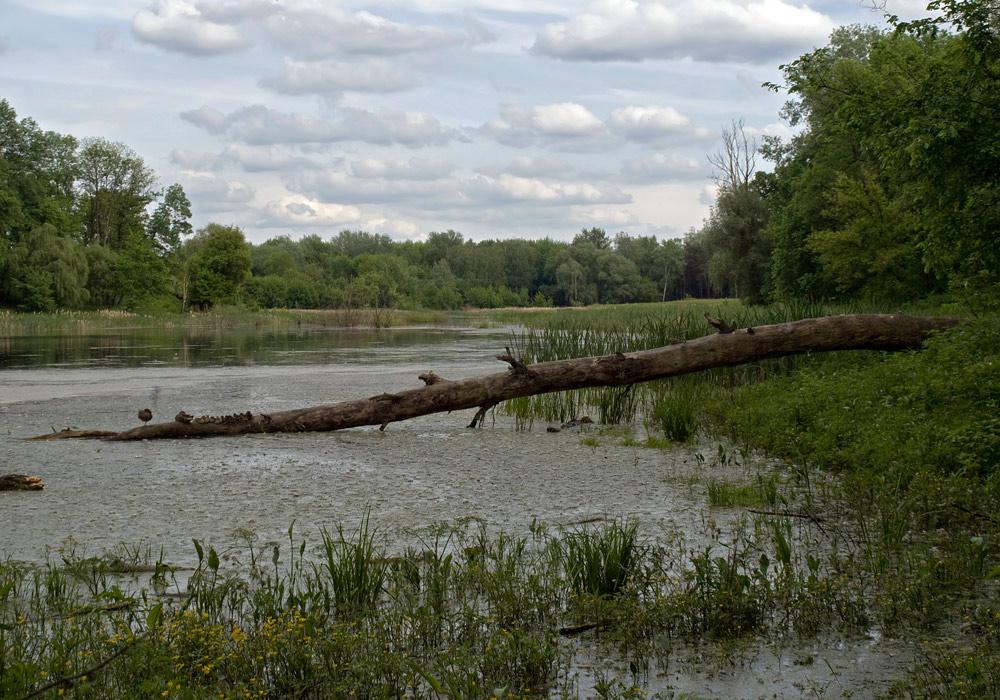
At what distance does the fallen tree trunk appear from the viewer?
8.71 meters

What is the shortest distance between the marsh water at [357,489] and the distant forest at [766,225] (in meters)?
5.07

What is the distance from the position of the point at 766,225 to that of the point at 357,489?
113 feet

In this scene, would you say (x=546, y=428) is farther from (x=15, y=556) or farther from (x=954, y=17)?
(x=954, y=17)

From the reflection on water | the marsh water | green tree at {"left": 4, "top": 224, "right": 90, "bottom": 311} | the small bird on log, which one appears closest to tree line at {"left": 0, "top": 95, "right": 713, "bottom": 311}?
green tree at {"left": 4, "top": 224, "right": 90, "bottom": 311}

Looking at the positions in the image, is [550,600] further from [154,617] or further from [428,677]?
[154,617]

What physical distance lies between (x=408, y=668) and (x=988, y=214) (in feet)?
30.6

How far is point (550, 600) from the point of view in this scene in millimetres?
3688

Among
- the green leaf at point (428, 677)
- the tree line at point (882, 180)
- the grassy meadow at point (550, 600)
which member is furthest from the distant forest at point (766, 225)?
the green leaf at point (428, 677)

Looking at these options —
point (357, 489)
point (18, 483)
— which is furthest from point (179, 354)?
point (357, 489)

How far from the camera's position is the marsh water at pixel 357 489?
318 cm

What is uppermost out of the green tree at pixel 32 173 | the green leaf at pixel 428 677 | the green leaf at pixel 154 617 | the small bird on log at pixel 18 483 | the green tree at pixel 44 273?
the green tree at pixel 32 173

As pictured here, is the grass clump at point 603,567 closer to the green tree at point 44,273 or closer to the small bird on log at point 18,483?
the small bird on log at point 18,483

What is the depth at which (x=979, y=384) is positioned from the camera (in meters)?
6.21

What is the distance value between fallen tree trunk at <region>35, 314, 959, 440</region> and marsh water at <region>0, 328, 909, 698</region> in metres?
0.23
